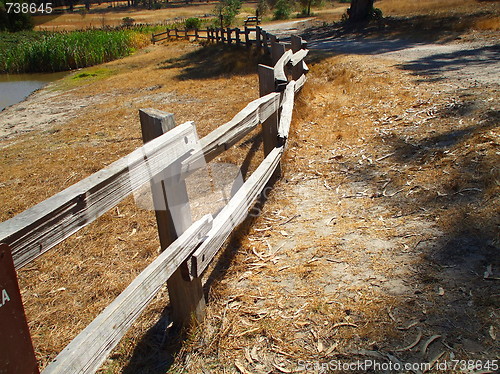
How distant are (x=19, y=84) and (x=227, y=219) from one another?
23.9 meters

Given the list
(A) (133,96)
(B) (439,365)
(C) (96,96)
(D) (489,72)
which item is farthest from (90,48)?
(B) (439,365)

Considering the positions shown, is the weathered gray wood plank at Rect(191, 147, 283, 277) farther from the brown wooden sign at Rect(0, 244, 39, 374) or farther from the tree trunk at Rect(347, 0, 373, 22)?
the tree trunk at Rect(347, 0, 373, 22)

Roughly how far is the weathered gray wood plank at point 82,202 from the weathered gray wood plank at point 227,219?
69 cm

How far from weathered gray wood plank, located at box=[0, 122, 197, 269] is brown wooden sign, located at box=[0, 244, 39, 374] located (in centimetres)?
12

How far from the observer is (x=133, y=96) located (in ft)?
42.8

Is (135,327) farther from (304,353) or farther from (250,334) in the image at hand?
(304,353)

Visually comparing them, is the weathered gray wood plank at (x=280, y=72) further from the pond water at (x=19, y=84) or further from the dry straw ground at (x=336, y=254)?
the pond water at (x=19, y=84)

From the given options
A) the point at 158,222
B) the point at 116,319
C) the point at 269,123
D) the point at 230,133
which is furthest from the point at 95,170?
the point at 116,319

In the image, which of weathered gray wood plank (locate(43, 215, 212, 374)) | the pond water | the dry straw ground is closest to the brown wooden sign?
weathered gray wood plank (locate(43, 215, 212, 374))

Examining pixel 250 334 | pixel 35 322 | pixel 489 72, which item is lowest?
pixel 35 322

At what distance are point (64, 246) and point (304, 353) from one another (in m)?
3.22

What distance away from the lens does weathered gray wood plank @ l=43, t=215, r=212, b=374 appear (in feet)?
5.79

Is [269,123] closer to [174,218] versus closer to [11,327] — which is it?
[174,218]

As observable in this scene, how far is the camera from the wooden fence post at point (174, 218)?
8.09 ft
